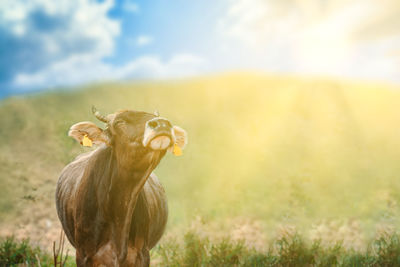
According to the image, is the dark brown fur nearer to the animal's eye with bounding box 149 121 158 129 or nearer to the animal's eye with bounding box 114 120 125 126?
the animal's eye with bounding box 114 120 125 126

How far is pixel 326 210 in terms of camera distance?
11.1 meters

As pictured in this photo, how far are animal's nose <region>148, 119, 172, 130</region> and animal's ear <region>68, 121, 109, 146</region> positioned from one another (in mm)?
1055

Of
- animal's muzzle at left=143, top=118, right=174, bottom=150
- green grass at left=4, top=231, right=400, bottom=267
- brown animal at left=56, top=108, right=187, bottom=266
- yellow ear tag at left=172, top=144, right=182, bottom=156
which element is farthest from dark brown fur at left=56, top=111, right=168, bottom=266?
green grass at left=4, top=231, right=400, bottom=267

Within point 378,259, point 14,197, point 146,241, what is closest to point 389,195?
point 378,259

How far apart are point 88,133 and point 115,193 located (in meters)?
0.82

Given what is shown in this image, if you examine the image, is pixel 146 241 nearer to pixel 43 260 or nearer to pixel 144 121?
pixel 144 121

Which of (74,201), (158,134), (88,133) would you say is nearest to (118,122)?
(88,133)

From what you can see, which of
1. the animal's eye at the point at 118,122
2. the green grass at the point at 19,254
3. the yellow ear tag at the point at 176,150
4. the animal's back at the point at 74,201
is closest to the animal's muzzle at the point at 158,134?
the yellow ear tag at the point at 176,150

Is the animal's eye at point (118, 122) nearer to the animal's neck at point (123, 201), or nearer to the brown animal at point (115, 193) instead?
the brown animal at point (115, 193)

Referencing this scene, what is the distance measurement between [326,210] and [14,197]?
1086 centimetres

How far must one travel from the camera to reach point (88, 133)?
4.13 meters

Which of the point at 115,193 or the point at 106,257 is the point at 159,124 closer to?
the point at 115,193

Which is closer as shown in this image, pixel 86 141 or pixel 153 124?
pixel 153 124

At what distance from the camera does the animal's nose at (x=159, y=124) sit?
3.24 meters
